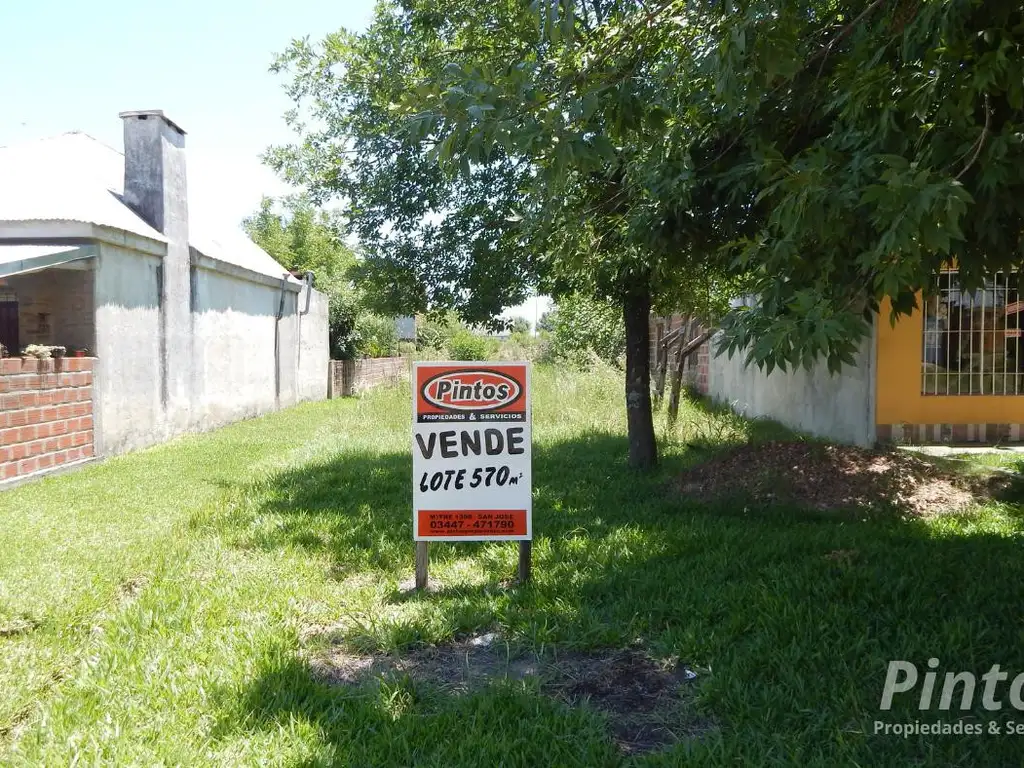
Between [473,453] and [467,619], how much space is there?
1.08m

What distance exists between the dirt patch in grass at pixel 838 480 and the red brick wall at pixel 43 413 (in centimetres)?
668

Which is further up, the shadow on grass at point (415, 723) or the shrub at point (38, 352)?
the shrub at point (38, 352)

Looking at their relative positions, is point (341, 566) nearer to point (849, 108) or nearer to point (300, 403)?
point (849, 108)

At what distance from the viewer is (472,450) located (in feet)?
17.1

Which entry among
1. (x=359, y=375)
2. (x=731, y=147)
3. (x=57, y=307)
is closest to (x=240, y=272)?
(x=57, y=307)

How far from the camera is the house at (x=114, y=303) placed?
946 centimetres

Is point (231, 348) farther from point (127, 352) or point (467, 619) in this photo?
point (467, 619)

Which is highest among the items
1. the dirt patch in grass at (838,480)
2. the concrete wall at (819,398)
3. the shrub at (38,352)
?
the shrub at (38,352)

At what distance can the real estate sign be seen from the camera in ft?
17.0

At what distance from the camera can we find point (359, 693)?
3.72 metres

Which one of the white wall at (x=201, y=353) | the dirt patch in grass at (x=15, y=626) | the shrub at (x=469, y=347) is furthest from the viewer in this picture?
the shrub at (x=469, y=347)

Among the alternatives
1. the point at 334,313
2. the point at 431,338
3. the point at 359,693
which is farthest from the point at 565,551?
the point at 431,338

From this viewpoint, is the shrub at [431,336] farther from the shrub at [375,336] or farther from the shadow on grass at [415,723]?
the shadow on grass at [415,723]

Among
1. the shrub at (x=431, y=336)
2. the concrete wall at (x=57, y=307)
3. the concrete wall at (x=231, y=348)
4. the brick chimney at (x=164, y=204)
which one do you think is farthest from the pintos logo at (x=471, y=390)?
the shrub at (x=431, y=336)
